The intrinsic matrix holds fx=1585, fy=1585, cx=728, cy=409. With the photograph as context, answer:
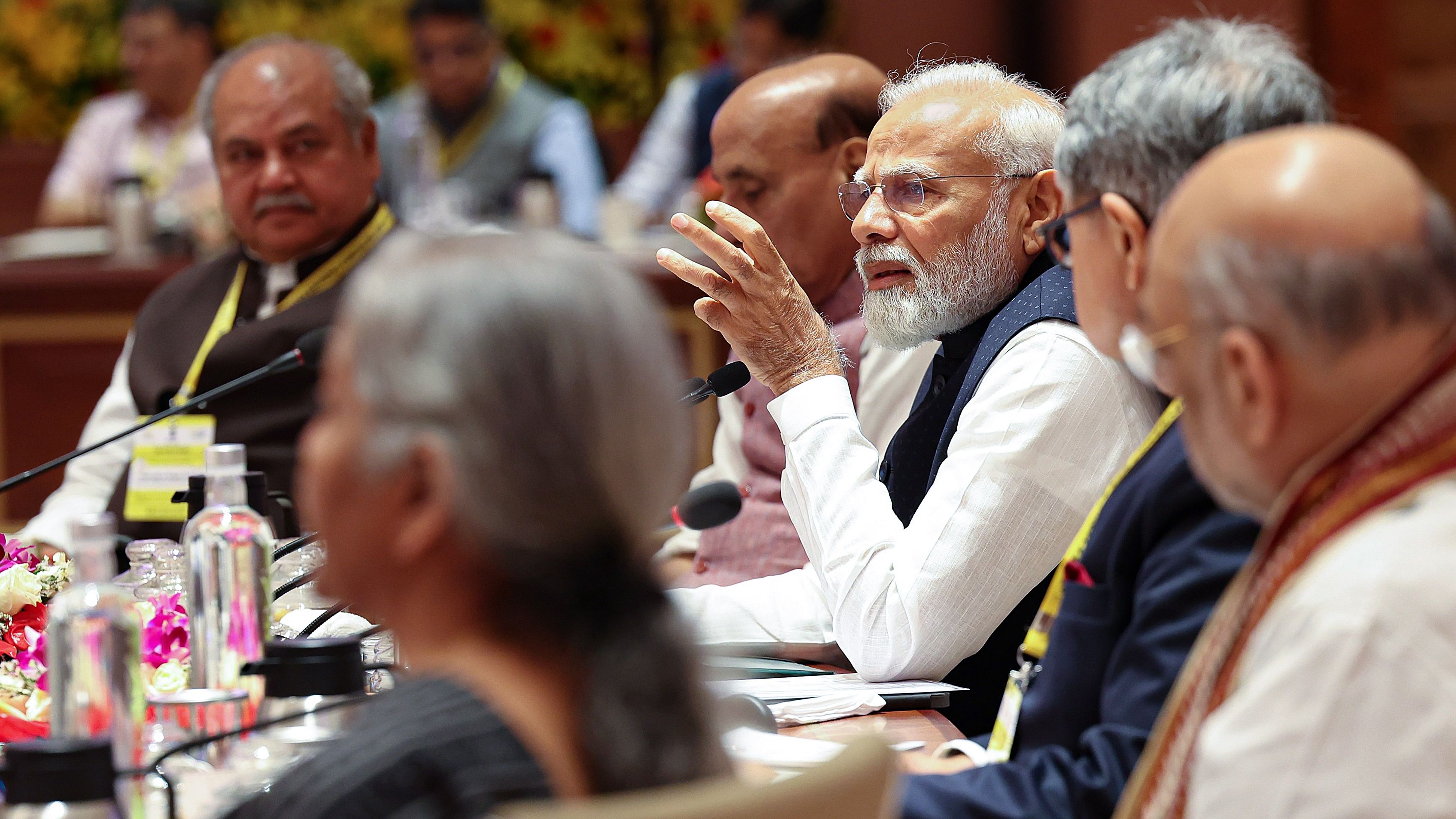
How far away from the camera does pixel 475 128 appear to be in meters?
7.22

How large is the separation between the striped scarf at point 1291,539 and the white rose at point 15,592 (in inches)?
52.8

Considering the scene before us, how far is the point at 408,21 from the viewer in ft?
23.9

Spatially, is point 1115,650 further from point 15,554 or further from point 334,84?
point 334,84

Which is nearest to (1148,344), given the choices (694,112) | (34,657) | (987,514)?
(987,514)

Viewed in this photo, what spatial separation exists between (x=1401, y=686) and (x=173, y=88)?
22.5ft

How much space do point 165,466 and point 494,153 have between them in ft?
14.0

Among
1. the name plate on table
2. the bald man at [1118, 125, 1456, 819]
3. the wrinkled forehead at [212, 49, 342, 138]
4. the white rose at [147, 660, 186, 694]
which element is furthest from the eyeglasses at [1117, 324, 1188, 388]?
the wrinkled forehead at [212, 49, 342, 138]

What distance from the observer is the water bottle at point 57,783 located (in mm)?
1161

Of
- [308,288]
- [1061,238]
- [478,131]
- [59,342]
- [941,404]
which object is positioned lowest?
[941,404]

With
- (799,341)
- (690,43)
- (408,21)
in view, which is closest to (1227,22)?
(799,341)

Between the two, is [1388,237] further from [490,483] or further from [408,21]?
[408,21]

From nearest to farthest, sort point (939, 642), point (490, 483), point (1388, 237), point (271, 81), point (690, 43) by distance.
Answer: point (490, 483)
point (1388, 237)
point (939, 642)
point (271, 81)
point (690, 43)

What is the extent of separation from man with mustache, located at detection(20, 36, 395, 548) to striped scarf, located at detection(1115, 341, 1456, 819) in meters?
2.37

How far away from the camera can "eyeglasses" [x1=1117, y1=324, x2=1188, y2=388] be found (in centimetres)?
123
